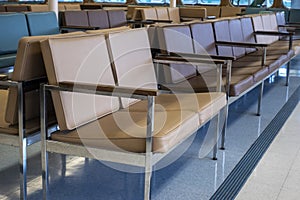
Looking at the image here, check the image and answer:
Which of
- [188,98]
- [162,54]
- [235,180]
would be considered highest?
[162,54]

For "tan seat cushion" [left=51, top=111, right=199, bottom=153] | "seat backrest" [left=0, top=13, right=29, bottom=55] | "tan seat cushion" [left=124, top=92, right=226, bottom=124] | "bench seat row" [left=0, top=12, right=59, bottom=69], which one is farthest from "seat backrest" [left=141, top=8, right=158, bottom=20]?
"tan seat cushion" [left=51, top=111, right=199, bottom=153]

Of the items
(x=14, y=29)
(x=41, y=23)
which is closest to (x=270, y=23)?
(x=41, y=23)

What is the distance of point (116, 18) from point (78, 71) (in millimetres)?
5834

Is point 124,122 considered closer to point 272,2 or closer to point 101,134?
point 101,134

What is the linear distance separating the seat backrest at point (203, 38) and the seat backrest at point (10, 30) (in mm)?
2341

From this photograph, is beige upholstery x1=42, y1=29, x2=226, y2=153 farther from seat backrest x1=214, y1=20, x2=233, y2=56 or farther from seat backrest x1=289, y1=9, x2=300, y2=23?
seat backrest x1=289, y1=9, x2=300, y2=23

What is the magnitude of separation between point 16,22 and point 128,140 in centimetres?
348

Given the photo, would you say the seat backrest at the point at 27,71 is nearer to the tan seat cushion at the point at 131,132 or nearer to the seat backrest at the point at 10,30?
the tan seat cushion at the point at 131,132

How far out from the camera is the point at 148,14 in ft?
28.1

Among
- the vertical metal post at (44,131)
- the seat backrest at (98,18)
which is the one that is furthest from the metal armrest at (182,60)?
the seat backrest at (98,18)

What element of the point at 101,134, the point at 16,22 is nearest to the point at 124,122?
the point at 101,134

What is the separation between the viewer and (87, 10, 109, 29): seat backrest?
7.23 metres

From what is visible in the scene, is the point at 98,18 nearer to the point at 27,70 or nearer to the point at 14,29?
the point at 14,29

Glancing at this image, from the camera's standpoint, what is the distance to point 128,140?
2143 millimetres
